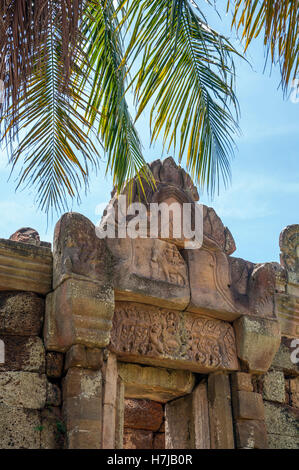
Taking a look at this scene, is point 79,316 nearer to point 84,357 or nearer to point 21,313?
point 84,357

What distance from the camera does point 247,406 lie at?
5684 millimetres

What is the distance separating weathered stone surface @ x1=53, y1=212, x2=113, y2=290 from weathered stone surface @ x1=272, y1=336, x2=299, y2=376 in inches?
86.6

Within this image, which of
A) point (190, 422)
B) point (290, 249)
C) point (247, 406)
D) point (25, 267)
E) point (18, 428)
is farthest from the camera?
point (290, 249)

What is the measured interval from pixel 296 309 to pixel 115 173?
8.74ft

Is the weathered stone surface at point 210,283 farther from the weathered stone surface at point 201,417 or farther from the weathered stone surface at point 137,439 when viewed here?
the weathered stone surface at point 137,439

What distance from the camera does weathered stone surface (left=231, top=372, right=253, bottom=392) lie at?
5.76 metres

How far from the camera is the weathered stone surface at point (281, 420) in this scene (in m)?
6.03

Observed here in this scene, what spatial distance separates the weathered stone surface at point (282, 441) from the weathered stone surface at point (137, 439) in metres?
2.44

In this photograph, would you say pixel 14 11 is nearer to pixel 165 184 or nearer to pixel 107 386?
pixel 165 184

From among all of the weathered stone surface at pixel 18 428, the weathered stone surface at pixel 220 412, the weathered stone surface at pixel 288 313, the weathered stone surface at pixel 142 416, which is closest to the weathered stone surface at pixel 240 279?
the weathered stone surface at pixel 288 313

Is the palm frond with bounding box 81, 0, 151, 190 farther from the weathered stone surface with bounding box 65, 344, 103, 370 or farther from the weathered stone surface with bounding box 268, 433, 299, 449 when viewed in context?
the weathered stone surface with bounding box 268, 433, 299, 449

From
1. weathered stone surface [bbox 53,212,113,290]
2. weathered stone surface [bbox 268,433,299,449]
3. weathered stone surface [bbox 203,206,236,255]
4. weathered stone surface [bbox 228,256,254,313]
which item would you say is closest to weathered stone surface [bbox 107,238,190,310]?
weathered stone surface [bbox 53,212,113,290]

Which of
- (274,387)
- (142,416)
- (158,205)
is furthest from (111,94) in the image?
(142,416)

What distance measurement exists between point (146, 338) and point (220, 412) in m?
0.96
